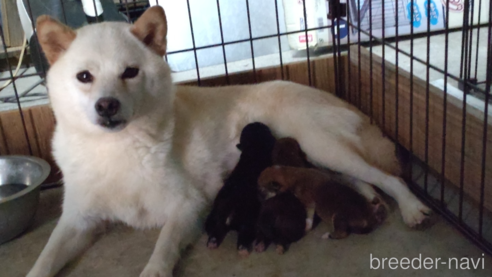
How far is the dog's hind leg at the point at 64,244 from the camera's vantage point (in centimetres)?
151

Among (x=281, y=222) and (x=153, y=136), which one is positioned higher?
(x=153, y=136)

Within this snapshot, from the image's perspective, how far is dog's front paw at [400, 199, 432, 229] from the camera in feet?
5.18

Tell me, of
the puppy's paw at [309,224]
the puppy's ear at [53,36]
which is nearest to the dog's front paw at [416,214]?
the puppy's paw at [309,224]

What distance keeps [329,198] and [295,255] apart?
0.69 feet

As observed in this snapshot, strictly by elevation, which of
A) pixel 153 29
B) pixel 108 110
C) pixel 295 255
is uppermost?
pixel 153 29

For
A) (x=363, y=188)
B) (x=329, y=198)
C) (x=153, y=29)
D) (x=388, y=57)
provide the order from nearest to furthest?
(x=329, y=198) → (x=153, y=29) → (x=363, y=188) → (x=388, y=57)

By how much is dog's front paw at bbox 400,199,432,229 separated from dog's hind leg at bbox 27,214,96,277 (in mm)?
1077

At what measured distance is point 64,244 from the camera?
161 cm

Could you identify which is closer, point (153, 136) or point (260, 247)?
point (260, 247)

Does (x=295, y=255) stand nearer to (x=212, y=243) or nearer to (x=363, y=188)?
(x=212, y=243)

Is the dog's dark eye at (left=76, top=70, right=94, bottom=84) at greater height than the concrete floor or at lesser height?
greater

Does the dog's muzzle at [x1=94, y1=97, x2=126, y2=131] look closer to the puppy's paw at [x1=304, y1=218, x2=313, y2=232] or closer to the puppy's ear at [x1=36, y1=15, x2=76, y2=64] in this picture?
the puppy's ear at [x1=36, y1=15, x2=76, y2=64]

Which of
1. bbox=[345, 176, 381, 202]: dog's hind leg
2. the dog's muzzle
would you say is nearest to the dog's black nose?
the dog's muzzle

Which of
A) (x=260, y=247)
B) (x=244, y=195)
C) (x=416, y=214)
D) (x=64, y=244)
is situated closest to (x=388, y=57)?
(x=416, y=214)
